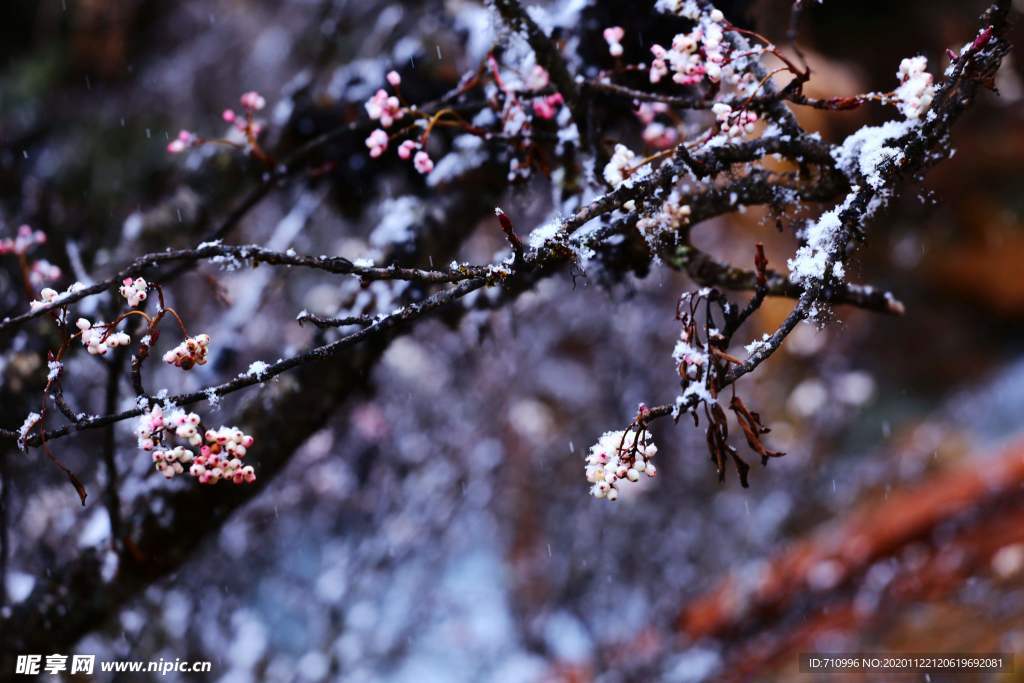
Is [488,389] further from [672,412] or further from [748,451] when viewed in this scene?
[672,412]

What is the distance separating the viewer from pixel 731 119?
178cm

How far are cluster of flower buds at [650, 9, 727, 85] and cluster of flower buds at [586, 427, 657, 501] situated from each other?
0.98 m

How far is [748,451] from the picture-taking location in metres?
A: 7.14

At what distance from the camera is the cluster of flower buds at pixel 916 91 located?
163 cm

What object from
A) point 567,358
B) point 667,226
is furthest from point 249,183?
point 567,358

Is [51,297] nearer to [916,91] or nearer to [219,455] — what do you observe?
[219,455]

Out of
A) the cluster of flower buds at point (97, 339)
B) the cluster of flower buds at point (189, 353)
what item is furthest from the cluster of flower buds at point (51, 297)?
the cluster of flower buds at point (189, 353)

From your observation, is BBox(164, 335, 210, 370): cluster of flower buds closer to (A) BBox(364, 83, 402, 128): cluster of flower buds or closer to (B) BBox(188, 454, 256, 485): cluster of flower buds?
(B) BBox(188, 454, 256, 485): cluster of flower buds

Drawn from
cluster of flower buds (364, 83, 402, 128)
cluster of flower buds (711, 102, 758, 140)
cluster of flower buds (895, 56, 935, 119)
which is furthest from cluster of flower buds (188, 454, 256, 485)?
cluster of flower buds (895, 56, 935, 119)

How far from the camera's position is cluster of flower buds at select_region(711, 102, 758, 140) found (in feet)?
5.76

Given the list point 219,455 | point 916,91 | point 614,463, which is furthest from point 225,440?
point 916,91

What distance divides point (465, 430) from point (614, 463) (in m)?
5.09

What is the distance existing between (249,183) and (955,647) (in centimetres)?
528

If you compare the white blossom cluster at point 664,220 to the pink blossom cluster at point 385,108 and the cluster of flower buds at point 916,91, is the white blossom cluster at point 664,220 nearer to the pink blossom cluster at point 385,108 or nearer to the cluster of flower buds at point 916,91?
the cluster of flower buds at point 916,91
